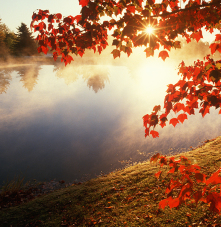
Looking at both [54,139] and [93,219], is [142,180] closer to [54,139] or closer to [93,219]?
[93,219]

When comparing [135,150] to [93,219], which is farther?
[135,150]

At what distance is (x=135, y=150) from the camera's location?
26.1ft

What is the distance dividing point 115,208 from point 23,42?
45.9 metres

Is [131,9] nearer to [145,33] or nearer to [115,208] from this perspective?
[145,33]

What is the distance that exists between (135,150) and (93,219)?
5.16m

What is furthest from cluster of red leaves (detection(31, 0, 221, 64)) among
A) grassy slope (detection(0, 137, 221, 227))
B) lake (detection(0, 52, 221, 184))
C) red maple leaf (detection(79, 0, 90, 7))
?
lake (detection(0, 52, 221, 184))

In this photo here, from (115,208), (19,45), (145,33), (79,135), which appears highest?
(19,45)

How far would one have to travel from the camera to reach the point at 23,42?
125 ft

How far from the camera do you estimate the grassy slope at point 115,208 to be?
2.72 m

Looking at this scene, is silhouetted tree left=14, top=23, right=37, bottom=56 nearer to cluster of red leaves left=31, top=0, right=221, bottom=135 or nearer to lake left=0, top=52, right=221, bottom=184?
lake left=0, top=52, right=221, bottom=184

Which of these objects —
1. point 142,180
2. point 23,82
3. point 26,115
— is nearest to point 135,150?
point 142,180

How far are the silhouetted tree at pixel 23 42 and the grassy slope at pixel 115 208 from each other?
44255 millimetres

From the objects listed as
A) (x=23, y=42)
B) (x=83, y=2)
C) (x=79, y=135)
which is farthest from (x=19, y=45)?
(x=83, y=2)

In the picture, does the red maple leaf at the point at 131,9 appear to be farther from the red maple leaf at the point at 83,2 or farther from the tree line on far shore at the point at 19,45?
the tree line on far shore at the point at 19,45
